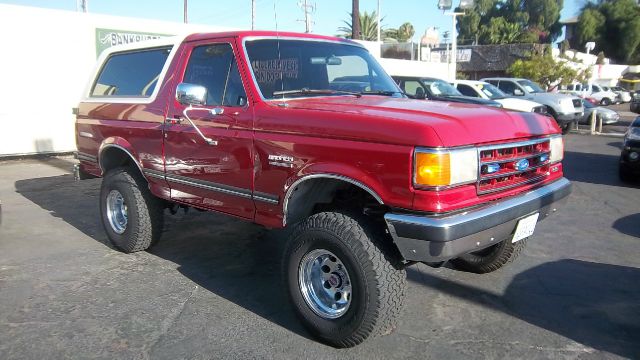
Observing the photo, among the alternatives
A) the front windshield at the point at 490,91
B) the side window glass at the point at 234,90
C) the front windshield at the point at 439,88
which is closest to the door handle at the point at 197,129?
the side window glass at the point at 234,90

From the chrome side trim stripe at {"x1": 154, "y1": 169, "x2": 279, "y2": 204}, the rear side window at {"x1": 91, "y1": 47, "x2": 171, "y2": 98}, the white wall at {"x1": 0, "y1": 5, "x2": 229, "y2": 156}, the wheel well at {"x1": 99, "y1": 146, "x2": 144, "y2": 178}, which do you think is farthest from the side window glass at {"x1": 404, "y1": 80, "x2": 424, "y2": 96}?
the chrome side trim stripe at {"x1": 154, "y1": 169, "x2": 279, "y2": 204}

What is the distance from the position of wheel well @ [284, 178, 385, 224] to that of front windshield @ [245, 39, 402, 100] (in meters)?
0.79

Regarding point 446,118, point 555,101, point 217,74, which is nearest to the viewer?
point 446,118

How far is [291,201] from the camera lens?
365cm

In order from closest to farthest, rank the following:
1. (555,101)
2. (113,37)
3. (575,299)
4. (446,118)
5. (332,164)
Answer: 1. (446,118)
2. (332,164)
3. (575,299)
4. (113,37)
5. (555,101)

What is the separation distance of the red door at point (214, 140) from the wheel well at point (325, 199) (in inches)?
16.1

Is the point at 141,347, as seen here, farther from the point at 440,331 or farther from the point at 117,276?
the point at 440,331

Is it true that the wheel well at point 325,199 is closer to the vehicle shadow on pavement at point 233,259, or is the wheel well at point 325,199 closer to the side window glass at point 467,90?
the vehicle shadow on pavement at point 233,259

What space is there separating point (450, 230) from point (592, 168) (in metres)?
9.18

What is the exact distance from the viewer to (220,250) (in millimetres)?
5473

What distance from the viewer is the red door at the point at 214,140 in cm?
393

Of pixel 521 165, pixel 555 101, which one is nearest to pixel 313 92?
pixel 521 165

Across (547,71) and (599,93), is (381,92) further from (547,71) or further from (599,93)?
(599,93)

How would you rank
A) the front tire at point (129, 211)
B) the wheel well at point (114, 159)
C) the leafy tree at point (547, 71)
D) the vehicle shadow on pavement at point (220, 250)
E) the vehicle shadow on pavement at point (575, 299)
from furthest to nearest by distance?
the leafy tree at point (547, 71)
the wheel well at point (114, 159)
the front tire at point (129, 211)
the vehicle shadow on pavement at point (220, 250)
the vehicle shadow on pavement at point (575, 299)
